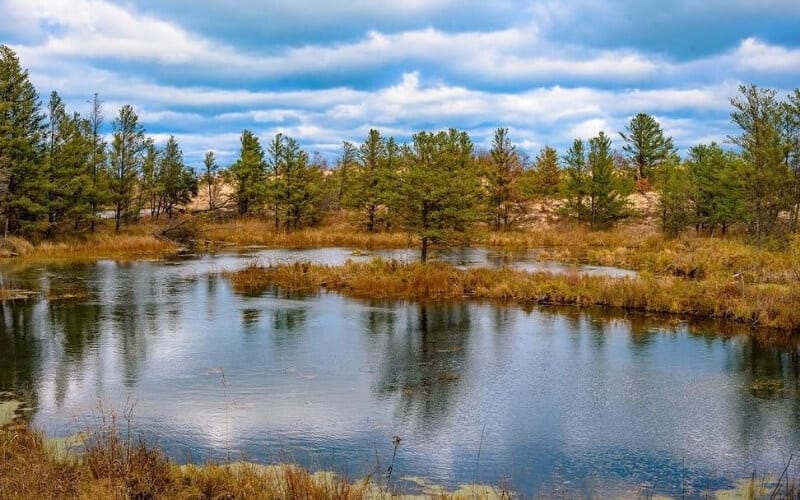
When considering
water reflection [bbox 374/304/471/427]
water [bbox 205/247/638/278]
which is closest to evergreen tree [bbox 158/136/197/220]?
water [bbox 205/247/638/278]

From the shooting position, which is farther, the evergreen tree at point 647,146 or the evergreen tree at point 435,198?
the evergreen tree at point 647,146

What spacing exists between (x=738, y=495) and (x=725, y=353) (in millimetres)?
9096

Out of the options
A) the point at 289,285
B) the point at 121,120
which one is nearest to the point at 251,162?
the point at 121,120

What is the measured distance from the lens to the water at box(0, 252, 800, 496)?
31.8 ft

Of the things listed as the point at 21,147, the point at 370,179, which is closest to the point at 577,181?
the point at 370,179

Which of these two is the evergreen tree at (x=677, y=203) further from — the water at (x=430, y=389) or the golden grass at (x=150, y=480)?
the golden grass at (x=150, y=480)

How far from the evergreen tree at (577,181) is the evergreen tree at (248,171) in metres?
29.5

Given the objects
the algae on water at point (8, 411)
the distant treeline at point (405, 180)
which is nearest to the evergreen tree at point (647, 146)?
the distant treeline at point (405, 180)

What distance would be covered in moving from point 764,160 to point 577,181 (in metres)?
25.7

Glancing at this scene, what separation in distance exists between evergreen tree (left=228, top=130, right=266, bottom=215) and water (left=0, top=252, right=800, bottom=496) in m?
44.5

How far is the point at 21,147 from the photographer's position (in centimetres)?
4244

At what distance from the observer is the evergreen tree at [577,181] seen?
57.1m

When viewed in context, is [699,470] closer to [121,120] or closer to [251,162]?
[121,120]

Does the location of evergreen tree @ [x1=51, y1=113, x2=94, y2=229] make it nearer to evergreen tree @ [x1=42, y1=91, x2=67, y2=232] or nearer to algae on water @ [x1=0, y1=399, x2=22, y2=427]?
evergreen tree @ [x1=42, y1=91, x2=67, y2=232]
